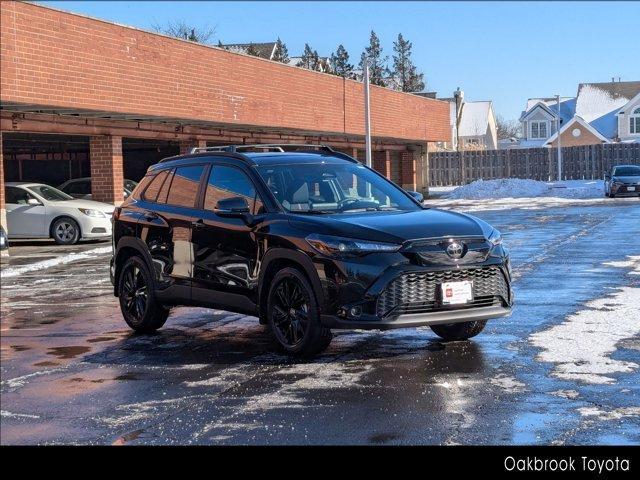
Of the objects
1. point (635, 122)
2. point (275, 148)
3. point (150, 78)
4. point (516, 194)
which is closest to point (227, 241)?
point (275, 148)

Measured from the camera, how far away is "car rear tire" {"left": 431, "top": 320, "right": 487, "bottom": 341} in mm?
9852

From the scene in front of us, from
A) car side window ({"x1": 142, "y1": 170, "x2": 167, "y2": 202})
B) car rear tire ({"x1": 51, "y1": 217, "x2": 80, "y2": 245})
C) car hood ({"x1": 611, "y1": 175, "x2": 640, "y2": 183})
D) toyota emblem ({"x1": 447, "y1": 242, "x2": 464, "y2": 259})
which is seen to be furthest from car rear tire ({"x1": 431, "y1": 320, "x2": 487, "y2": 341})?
car hood ({"x1": 611, "y1": 175, "x2": 640, "y2": 183})

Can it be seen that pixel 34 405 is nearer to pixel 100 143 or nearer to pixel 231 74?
pixel 100 143

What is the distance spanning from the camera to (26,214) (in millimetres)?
24250

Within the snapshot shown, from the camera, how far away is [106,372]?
8.69 meters

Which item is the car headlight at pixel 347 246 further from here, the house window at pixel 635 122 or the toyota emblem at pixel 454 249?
the house window at pixel 635 122

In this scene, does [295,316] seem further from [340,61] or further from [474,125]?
[474,125]

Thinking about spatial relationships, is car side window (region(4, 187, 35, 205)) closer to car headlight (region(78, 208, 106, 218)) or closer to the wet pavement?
car headlight (region(78, 208, 106, 218))

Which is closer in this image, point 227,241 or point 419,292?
point 419,292

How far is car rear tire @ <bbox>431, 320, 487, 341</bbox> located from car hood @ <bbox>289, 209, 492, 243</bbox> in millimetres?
1066

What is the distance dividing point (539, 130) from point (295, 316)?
89894 millimetres

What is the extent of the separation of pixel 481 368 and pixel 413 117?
4083cm

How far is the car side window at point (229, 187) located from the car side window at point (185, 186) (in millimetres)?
204

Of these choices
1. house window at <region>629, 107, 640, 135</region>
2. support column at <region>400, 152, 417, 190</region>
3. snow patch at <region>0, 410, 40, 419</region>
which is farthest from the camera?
house window at <region>629, 107, 640, 135</region>
